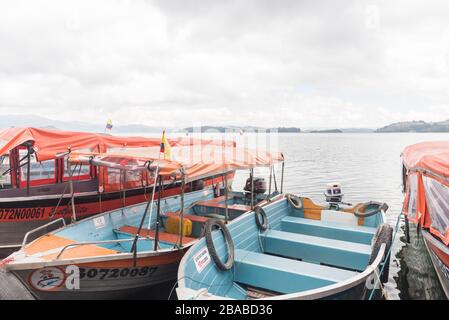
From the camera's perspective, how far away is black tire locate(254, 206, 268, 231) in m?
7.73

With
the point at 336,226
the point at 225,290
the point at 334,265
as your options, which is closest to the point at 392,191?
the point at 336,226

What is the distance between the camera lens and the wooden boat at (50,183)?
335 inches

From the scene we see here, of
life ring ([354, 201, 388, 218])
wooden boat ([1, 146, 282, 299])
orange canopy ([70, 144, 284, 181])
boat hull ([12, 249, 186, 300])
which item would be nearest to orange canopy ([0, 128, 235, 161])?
orange canopy ([70, 144, 284, 181])

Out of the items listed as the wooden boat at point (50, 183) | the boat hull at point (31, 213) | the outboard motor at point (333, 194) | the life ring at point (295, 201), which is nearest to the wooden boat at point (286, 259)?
the life ring at point (295, 201)

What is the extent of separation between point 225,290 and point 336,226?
4.01m

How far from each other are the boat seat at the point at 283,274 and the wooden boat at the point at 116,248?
120cm

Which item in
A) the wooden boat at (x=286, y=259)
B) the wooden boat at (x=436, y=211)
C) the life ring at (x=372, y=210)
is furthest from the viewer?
the life ring at (x=372, y=210)

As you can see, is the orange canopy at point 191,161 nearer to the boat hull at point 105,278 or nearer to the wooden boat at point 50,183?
the wooden boat at point 50,183

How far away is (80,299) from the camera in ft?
18.4

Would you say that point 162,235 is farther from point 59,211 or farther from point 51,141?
point 51,141

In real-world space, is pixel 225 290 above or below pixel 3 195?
below

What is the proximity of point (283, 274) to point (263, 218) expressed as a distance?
2421 mm
